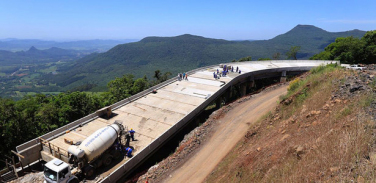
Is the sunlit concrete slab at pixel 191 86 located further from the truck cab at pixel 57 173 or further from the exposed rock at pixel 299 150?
the exposed rock at pixel 299 150

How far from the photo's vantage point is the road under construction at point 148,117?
20492 millimetres

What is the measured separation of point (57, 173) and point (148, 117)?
14233 millimetres

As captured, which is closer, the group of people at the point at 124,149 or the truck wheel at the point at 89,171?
the truck wheel at the point at 89,171

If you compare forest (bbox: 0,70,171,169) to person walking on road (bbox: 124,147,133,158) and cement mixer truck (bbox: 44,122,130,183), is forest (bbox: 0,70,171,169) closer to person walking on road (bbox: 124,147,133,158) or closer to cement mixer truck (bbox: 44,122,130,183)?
cement mixer truck (bbox: 44,122,130,183)

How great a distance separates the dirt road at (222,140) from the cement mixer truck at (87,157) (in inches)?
251

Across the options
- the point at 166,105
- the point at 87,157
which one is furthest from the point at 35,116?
the point at 87,157

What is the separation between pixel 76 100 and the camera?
120 feet

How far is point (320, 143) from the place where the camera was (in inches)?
405

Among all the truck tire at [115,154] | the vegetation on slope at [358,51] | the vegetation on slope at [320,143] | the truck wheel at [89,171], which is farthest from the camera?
the vegetation on slope at [358,51]

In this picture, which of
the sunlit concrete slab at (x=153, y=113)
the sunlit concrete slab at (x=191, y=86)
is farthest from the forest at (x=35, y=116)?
the sunlit concrete slab at (x=191, y=86)

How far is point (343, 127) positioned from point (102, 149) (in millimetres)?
18546

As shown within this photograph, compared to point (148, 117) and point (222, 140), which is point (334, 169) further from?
point (148, 117)

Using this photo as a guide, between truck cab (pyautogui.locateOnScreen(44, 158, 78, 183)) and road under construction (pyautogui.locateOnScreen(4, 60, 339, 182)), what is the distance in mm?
2777

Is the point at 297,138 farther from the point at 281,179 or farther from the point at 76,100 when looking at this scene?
the point at 76,100
